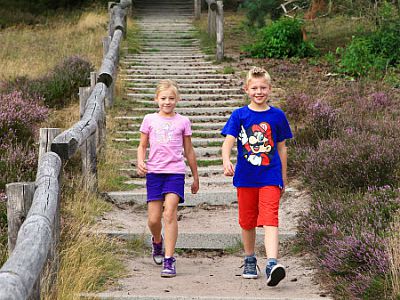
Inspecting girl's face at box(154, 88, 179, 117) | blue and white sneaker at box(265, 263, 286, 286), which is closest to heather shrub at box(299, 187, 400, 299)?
blue and white sneaker at box(265, 263, 286, 286)

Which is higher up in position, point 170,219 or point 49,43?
point 49,43

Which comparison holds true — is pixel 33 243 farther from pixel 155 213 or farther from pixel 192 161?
pixel 192 161

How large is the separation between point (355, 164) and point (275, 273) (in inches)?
101

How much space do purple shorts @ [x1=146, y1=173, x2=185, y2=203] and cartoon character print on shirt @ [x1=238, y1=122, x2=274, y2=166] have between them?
0.63 meters

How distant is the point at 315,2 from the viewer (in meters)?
18.5

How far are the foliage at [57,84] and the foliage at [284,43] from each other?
4.31m

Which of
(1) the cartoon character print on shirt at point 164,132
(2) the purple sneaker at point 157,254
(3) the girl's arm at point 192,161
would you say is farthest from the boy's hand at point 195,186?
(2) the purple sneaker at point 157,254

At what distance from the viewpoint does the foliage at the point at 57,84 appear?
1334cm

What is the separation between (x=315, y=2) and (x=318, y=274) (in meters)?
13.0

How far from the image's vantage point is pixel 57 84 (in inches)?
539

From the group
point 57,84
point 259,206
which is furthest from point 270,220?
point 57,84

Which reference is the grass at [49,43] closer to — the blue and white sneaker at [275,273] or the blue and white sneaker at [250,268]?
the blue and white sneaker at [250,268]

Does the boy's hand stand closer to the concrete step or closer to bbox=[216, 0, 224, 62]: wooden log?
the concrete step

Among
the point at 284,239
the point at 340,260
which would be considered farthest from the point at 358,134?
the point at 340,260
